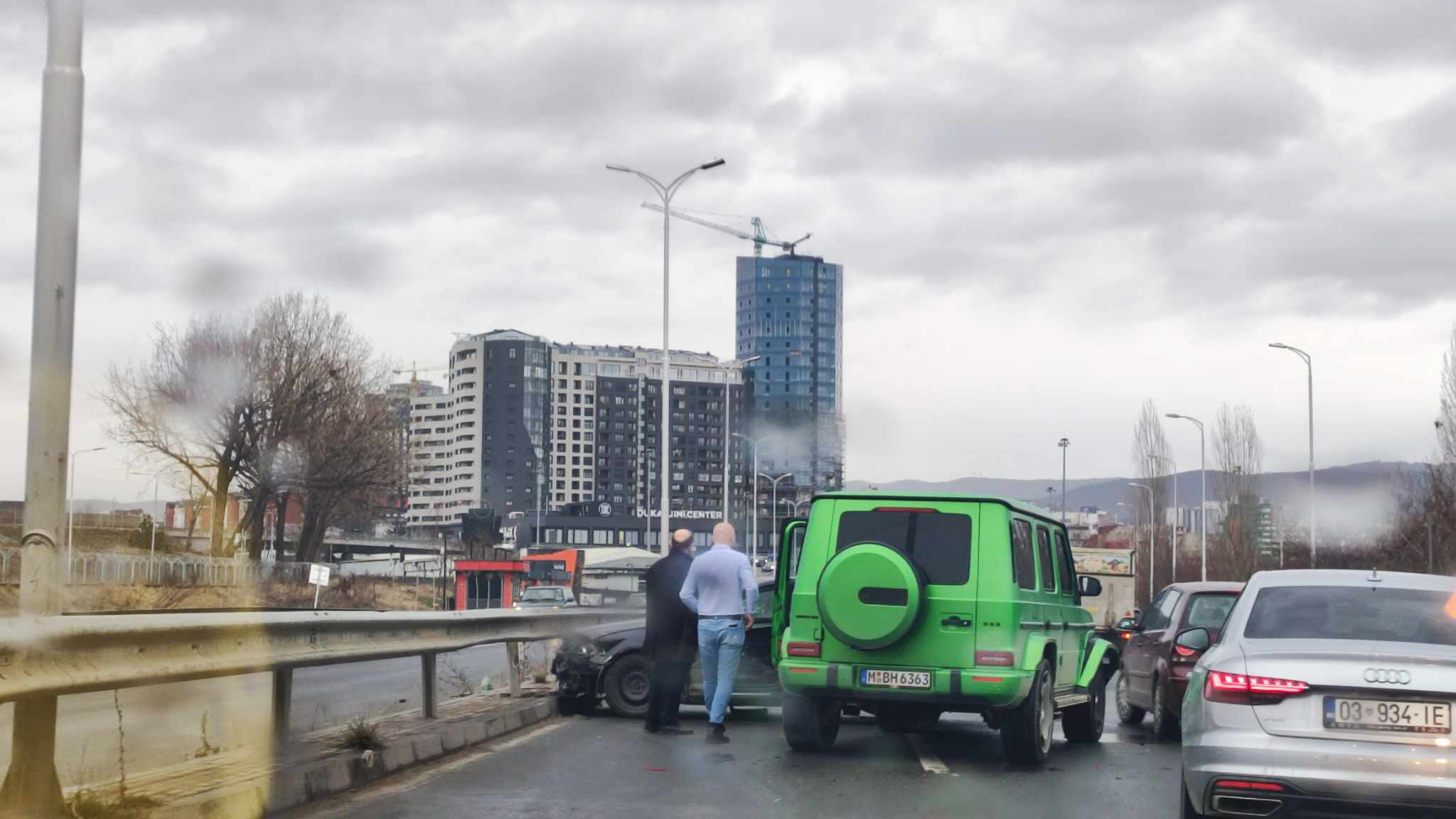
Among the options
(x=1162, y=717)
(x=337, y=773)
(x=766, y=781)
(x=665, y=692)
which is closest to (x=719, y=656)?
(x=665, y=692)

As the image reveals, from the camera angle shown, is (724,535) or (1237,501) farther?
(1237,501)

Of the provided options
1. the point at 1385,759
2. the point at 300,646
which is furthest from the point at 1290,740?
the point at 300,646

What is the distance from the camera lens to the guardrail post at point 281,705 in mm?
9195

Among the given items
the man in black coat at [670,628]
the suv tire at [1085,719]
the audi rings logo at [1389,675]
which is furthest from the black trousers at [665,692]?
the audi rings logo at [1389,675]

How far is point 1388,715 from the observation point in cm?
691

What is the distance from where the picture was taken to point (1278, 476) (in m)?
75.7

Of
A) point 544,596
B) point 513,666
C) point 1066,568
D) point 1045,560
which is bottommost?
point 544,596

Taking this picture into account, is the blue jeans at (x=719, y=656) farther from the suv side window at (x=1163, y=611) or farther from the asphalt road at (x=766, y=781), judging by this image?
the suv side window at (x=1163, y=611)

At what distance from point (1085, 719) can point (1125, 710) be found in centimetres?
303

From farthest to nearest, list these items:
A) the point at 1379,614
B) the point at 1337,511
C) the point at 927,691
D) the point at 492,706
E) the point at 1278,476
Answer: the point at 1278,476 → the point at 1337,511 → the point at 492,706 → the point at 927,691 → the point at 1379,614

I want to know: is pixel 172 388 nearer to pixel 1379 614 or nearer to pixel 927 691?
pixel 927 691

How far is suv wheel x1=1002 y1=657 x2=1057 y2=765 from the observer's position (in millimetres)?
11531

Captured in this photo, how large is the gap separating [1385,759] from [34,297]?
6820 millimetres

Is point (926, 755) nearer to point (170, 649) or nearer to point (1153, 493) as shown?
point (170, 649)
